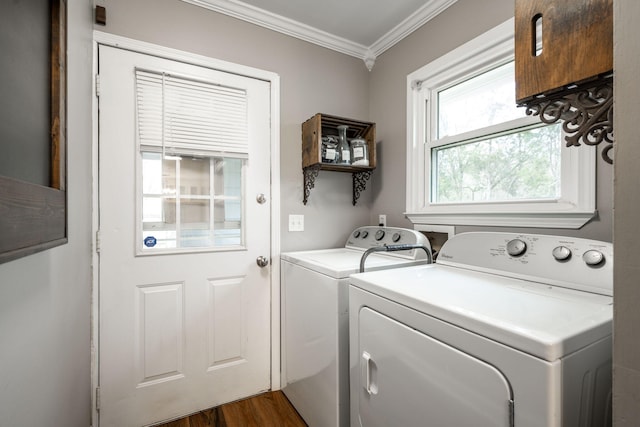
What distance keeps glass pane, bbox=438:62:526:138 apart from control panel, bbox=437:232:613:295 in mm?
687

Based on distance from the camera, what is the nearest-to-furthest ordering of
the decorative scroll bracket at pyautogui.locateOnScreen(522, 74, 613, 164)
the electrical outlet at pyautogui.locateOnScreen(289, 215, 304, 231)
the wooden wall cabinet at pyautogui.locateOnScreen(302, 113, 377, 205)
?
the decorative scroll bracket at pyautogui.locateOnScreen(522, 74, 613, 164) < the wooden wall cabinet at pyautogui.locateOnScreen(302, 113, 377, 205) < the electrical outlet at pyautogui.locateOnScreen(289, 215, 304, 231)

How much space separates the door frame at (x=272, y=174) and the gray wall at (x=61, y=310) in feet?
0.22

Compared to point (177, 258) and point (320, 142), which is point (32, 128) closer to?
point (177, 258)

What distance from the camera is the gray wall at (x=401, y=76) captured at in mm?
1599

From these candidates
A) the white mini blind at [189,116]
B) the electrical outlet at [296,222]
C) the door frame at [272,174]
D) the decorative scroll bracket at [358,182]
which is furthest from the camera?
the decorative scroll bracket at [358,182]

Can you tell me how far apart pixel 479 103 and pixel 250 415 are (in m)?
2.33

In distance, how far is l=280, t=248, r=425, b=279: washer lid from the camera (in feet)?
4.58

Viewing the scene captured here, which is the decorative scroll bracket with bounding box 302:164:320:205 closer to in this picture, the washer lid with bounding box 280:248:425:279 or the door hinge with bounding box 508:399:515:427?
the washer lid with bounding box 280:248:425:279

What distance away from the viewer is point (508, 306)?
0.86 metres

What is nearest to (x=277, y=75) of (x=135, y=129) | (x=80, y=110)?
(x=135, y=129)

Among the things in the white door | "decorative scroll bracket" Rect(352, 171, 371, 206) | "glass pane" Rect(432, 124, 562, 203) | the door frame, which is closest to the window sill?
"glass pane" Rect(432, 124, 562, 203)

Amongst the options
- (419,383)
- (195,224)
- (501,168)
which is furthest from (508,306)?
(195,224)

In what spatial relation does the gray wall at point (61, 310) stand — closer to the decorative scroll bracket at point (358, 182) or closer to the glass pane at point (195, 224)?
the glass pane at point (195, 224)

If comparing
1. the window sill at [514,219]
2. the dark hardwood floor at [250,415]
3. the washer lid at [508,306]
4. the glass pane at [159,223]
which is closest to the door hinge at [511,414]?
the washer lid at [508,306]
